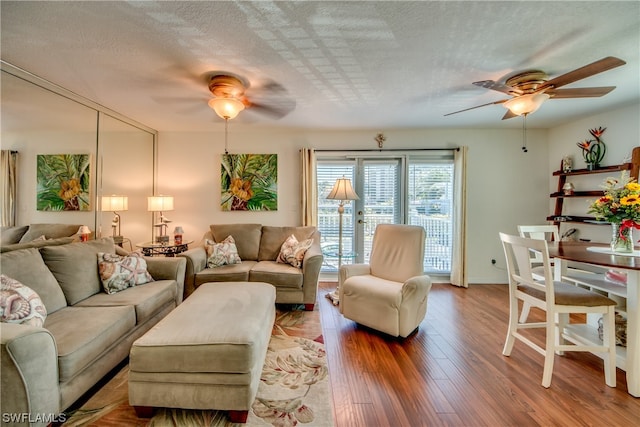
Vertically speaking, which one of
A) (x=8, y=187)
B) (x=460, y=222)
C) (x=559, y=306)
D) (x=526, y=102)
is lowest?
(x=559, y=306)

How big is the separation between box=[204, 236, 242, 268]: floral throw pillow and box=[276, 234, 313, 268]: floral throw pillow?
56cm

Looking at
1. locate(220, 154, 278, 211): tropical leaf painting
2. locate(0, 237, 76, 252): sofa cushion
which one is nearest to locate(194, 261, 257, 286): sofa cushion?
locate(0, 237, 76, 252): sofa cushion

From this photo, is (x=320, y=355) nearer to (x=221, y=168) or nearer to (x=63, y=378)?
(x=63, y=378)

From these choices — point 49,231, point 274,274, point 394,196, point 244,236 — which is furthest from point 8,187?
point 394,196

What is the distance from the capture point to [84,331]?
5.13ft

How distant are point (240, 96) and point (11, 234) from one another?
7.55 feet

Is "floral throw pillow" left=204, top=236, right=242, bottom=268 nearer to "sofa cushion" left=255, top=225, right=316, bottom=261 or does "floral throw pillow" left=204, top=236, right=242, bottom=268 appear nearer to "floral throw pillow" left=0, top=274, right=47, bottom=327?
"sofa cushion" left=255, top=225, right=316, bottom=261

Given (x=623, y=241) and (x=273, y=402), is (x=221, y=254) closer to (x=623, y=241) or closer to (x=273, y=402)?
(x=273, y=402)

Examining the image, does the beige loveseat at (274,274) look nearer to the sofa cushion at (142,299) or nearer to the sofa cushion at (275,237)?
the sofa cushion at (275,237)

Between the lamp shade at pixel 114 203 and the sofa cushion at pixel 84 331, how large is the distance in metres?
1.54

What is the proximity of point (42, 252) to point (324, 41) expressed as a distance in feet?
8.88

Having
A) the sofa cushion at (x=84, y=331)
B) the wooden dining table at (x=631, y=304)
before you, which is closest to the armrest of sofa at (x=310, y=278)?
the sofa cushion at (x=84, y=331)

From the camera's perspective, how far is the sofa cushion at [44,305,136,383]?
1.41 metres

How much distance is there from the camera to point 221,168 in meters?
4.04
